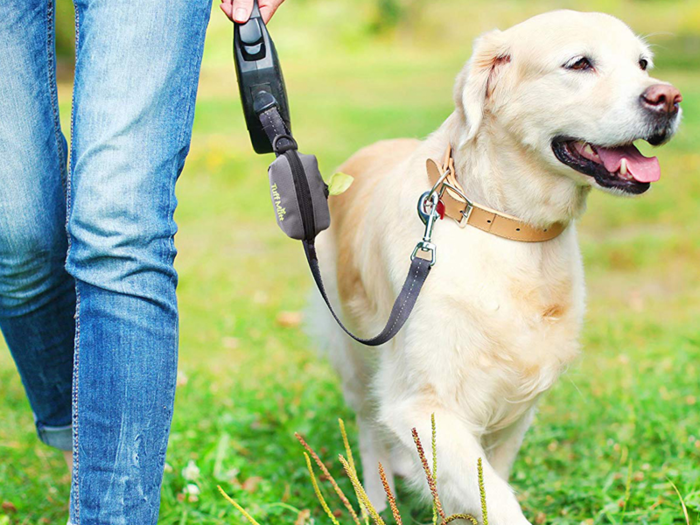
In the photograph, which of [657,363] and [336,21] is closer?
[657,363]

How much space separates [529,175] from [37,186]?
52.4 inches

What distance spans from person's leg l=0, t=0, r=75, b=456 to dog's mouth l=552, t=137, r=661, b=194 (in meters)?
1.36

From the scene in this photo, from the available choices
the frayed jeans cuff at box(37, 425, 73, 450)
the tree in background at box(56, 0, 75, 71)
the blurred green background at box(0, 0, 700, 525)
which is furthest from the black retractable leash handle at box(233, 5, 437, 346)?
the tree in background at box(56, 0, 75, 71)

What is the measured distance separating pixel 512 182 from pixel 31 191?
130 centimetres

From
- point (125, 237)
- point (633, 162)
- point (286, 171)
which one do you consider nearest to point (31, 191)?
point (125, 237)

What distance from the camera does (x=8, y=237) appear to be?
6.64ft

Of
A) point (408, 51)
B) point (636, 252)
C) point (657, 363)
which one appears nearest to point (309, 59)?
point (408, 51)

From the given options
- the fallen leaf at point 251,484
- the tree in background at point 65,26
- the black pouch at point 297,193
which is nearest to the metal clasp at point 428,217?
the black pouch at point 297,193

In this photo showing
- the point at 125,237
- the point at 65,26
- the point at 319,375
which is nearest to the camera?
the point at 125,237

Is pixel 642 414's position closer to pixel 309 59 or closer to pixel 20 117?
pixel 20 117

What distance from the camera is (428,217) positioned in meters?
2.21

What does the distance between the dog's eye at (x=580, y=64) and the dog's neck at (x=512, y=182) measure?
255 mm

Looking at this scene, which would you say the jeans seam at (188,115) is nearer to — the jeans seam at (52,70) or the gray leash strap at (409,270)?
the gray leash strap at (409,270)

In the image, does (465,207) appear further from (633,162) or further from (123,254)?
(123,254)
